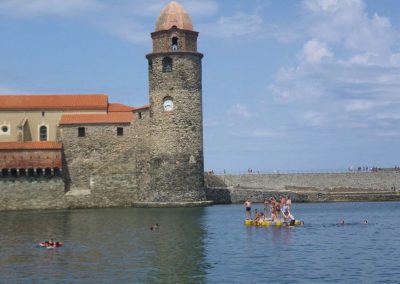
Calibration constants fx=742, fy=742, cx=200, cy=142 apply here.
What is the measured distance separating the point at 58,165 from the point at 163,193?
25.5 feet

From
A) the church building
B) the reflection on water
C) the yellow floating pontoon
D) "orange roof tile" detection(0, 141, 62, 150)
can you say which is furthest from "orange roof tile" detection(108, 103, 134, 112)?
the yellow floating pontoon

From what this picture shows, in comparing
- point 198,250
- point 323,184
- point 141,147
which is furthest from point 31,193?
point 198,250

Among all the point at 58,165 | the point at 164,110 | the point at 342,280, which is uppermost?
the point at 164,110

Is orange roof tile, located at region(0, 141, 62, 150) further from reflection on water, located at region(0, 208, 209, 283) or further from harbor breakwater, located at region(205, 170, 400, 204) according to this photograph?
harbor breakwater, located at region(205, 170, 400, 204)

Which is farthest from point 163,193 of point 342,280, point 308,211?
point 342,280

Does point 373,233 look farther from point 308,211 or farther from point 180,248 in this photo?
point 308,211

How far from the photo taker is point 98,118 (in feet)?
178

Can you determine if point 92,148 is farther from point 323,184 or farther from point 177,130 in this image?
point 323,184

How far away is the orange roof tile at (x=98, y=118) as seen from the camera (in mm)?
53781

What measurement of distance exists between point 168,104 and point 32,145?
10.2 m

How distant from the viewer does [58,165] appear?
5272 centimetres

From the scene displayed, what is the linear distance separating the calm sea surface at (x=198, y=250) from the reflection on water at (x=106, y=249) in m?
0.03

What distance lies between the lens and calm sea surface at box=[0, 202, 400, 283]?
858 inches

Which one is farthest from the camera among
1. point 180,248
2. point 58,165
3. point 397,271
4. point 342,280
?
point 58,165
